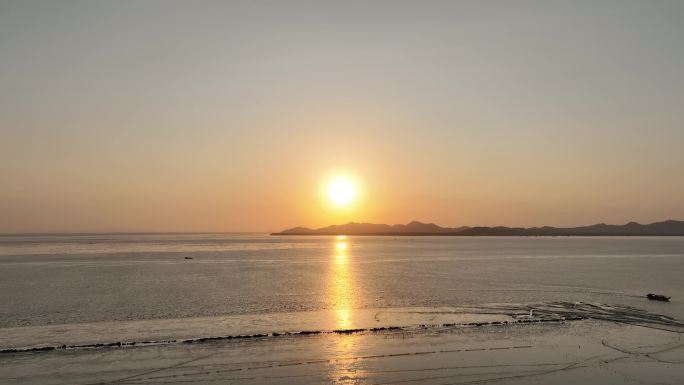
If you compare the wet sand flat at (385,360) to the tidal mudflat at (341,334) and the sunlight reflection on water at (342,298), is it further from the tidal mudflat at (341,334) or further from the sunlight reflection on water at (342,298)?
the sunlight reflection on water at (342,298)

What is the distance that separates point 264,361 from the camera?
A: 20453 millimetres

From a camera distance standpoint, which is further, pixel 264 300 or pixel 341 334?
pixel 264 300

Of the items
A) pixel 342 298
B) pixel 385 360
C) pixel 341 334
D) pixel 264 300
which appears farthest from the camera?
pixel 342 298

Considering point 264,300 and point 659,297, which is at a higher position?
point 659,297

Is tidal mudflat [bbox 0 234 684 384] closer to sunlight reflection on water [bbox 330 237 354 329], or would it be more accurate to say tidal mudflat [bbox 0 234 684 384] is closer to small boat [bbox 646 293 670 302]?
sunlight reflection on water [bbox 330 237 354 329]

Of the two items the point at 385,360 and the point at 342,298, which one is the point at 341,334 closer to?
the point at 385,360

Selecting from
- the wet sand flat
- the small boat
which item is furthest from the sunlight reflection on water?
the small boat

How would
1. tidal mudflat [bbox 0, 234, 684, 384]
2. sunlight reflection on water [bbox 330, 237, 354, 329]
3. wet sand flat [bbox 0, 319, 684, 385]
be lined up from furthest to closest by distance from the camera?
sunlight reflection on water [bbox 330, 237, 354, 329] < tidal mudflat [bbox 0, 234, 684, 384] < wet sand flat [bbox 0, 319, 684, 385]

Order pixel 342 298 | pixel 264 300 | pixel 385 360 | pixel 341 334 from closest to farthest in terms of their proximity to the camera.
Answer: pixel 385 360 → pixel 341 334 → pixel 264 300 → pixel 342 298

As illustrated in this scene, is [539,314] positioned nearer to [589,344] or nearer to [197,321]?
[589,344]

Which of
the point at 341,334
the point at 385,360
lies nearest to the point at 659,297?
the point at 341,334

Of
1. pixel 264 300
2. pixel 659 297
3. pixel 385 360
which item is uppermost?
pixel 659 297

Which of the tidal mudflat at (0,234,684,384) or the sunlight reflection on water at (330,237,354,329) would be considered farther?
the sunlight reflection on water at (330,237,354,329)

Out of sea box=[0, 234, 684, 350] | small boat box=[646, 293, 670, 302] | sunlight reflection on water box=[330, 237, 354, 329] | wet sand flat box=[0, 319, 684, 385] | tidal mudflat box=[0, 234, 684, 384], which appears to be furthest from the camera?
small boat box=[646, 293, 670, 302]
